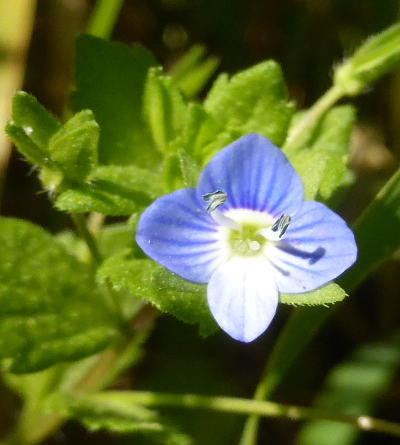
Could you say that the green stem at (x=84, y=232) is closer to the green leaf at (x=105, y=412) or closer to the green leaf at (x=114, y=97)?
the green leaf at (x=114, y=97)

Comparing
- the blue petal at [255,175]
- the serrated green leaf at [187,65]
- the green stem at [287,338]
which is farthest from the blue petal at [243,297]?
the serrated green leaf at [187,65]

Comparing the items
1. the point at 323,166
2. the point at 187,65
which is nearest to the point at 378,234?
the point at 323,166

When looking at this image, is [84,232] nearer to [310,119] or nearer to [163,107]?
[163,107]

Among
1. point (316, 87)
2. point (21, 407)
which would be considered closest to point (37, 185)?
point (21, 407)

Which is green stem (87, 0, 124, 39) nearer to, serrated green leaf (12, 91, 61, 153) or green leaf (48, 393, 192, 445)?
serrated green leaf (12, 91, 61, 153)

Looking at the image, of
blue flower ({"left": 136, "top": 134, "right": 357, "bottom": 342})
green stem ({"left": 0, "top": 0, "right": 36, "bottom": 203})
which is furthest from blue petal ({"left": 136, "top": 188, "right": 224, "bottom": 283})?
green stem ({"left": 0, "top": 0, "right": 36, "bottom": 203})
